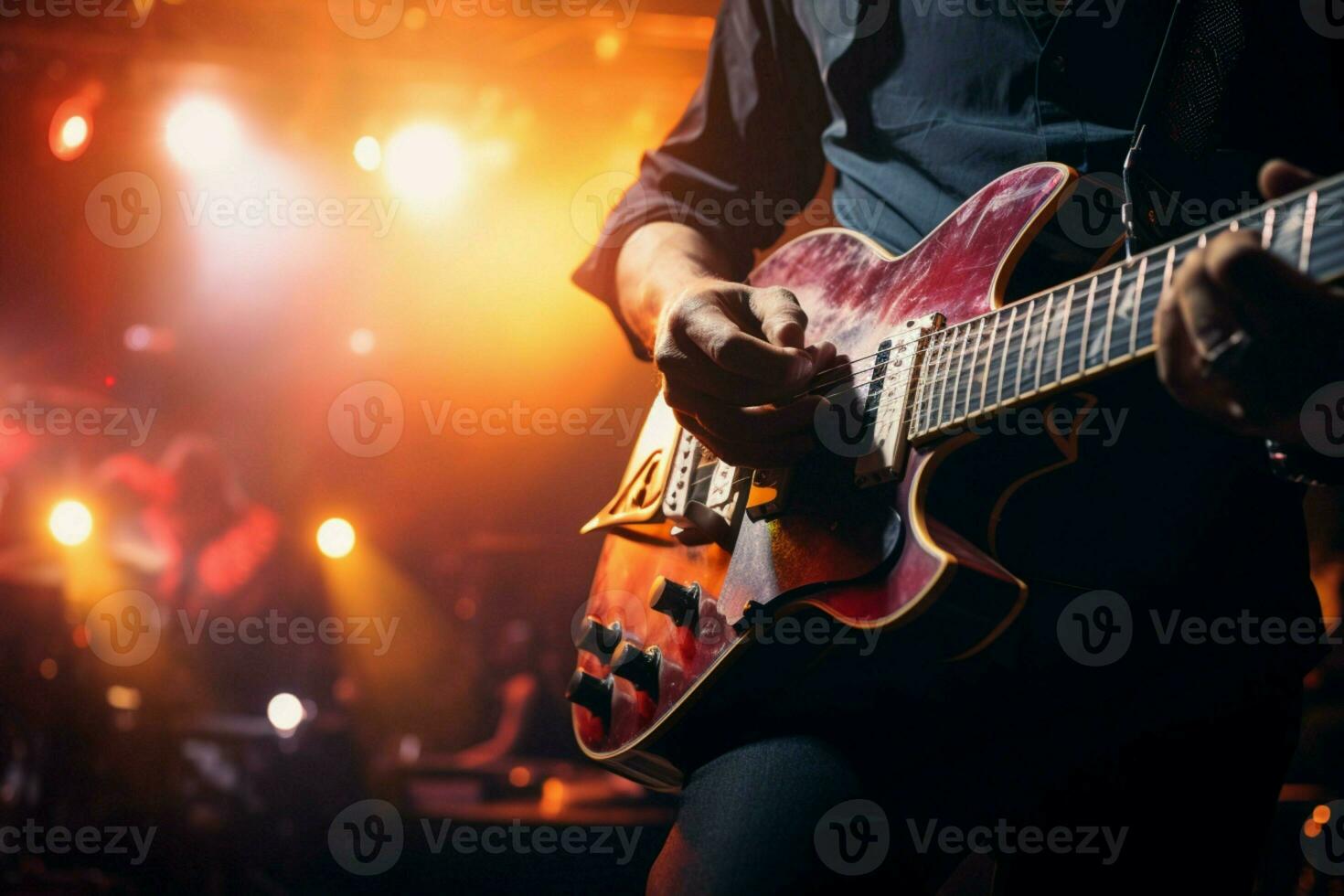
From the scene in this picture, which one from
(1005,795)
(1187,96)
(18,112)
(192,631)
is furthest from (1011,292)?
(192,631)

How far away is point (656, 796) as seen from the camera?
4512 millimetres

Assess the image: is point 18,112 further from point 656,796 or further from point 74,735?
point 656,796

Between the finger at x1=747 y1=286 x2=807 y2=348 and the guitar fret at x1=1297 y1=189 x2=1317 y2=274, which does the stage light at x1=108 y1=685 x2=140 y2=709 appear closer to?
the finger at x1=747 y1=286 x2=807 y2=348

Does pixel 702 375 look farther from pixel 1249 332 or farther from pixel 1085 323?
pixel 1249 332

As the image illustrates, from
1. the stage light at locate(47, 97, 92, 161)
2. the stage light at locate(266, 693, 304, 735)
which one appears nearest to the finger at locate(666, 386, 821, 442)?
the stage light at locate(47, 97, 92, 161)

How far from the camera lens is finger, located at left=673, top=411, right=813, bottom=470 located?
1.06 meters

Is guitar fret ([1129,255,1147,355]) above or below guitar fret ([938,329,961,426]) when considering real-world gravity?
above

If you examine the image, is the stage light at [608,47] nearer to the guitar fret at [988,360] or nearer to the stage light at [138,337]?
the stage light at [138,337]

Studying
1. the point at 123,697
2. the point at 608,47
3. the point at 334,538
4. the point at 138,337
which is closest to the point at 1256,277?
the point at 608,47

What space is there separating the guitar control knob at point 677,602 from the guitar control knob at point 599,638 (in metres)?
0.18

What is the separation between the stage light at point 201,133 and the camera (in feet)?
15.6

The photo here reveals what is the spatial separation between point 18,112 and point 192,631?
293 cm

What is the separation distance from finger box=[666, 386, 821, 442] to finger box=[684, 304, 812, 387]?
3 cm

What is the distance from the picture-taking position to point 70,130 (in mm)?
4500
